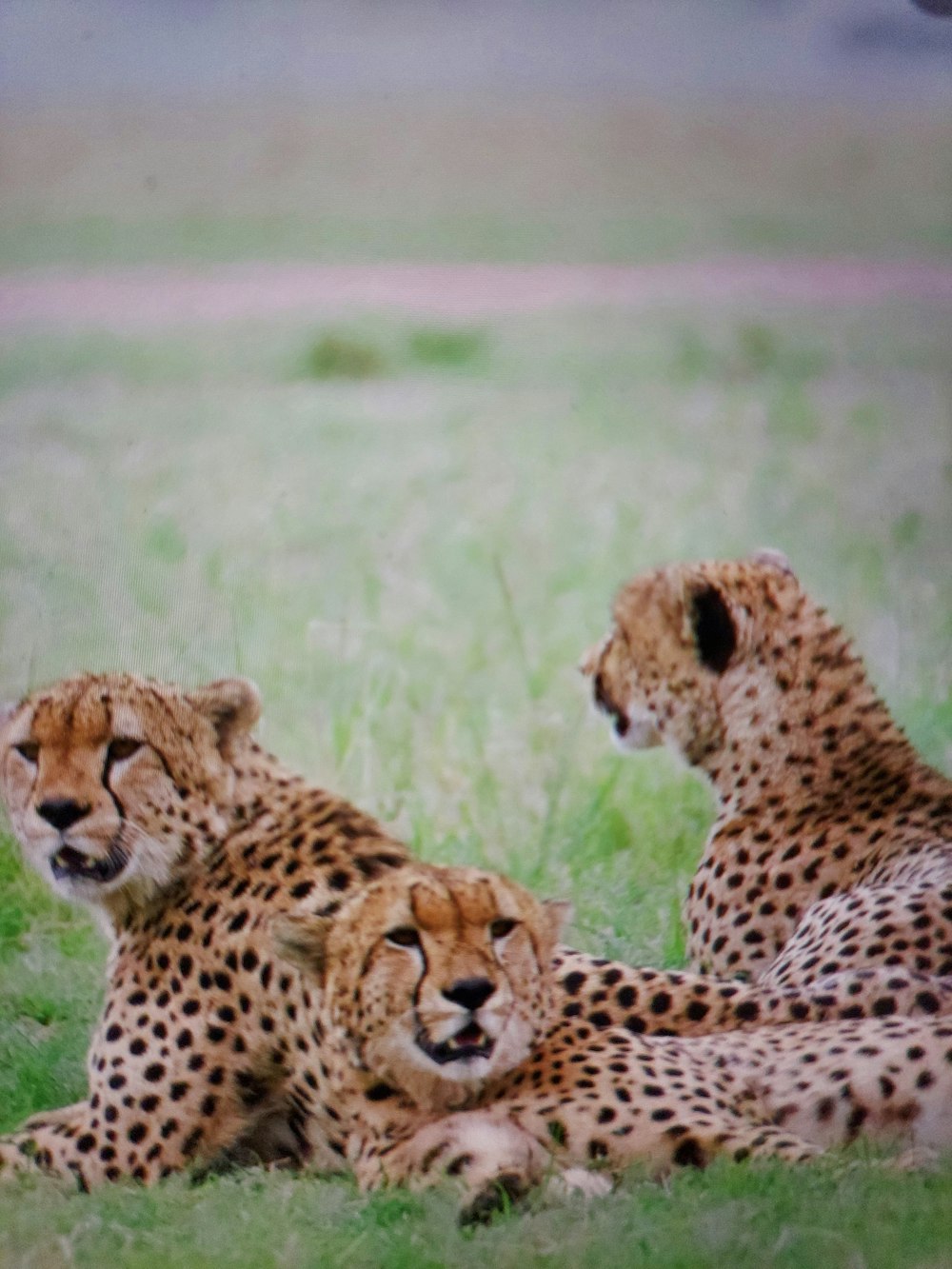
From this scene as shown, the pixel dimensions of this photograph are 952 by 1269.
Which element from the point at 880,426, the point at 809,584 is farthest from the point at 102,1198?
the point at 880,426

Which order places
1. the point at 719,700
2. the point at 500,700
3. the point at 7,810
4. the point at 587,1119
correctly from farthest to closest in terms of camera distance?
the point at 500,700, the point at 719,700, the point at 7,810, the point at 587,1119

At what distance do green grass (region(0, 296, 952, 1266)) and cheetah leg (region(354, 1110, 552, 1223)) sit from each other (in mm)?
794

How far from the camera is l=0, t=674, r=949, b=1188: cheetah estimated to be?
3.79 m

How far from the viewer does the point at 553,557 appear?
4.64m

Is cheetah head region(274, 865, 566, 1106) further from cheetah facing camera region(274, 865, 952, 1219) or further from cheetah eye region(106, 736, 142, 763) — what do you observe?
cheetah eye region(106, 736, 142, 763)

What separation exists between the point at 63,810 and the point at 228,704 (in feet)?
1.21

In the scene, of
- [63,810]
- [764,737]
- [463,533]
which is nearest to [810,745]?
[764,737]

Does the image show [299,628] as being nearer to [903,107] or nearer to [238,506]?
[238,506]

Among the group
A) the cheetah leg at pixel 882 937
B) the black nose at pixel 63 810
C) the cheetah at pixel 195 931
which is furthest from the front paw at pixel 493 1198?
the black nose at pixel 63 810

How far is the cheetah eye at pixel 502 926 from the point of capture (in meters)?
3.68

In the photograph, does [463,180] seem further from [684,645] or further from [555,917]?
[555,917]

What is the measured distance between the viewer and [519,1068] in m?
3.66

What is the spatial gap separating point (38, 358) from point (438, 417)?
0.92 meters

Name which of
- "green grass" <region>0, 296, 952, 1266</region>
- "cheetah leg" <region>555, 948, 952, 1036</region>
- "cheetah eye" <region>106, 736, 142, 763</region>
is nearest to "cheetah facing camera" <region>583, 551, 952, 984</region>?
"green grass" <region>0, 296, 952, 1266</region>
